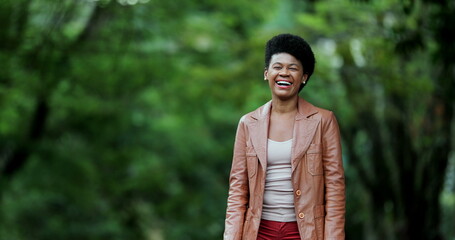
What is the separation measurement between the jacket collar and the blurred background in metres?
4.09

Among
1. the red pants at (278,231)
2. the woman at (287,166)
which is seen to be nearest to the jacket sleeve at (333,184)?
the woman at (287,166)

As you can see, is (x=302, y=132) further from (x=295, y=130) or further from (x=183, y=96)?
(x=183, y=96)

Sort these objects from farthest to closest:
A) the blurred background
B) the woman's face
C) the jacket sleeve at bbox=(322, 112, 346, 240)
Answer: the blurred background
the woman's face
the jacket sleeve at bbox=(322, 112, 346, 240)

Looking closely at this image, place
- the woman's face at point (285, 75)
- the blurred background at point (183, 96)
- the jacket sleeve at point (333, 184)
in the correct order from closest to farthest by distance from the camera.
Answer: the jacket sleeve at point (333, 184), the woman's face at point (285, 75), the blurred background at point (183, 96)

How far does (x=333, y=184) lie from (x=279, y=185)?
27cm

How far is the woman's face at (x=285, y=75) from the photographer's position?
372cm

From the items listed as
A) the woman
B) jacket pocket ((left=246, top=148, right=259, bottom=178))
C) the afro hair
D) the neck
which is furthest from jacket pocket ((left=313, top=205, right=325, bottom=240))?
the afro hair

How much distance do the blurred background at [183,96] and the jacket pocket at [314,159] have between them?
4206 mm

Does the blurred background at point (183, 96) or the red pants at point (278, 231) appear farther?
the blurred background at point (183, 96)

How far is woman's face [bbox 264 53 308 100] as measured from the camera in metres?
3.72

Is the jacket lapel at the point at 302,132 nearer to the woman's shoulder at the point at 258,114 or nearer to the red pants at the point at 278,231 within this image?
the woman's shoulder at the point at 258,114

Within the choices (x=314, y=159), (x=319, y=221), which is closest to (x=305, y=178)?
(x=314, y=159)

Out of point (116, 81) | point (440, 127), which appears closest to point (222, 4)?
point (116, 81)

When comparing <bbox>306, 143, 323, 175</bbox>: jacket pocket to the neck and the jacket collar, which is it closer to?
the jacket collar
